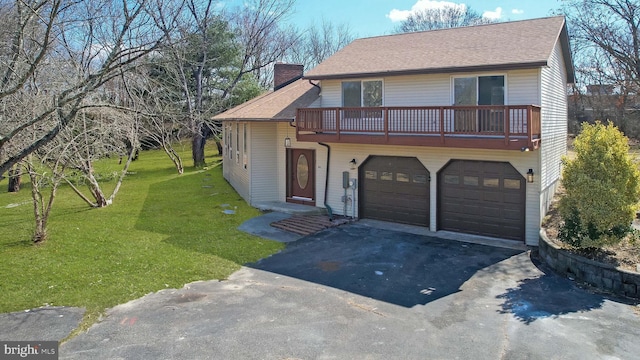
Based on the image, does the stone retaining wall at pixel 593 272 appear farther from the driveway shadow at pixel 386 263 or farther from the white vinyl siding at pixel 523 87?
the white vinyl siding at pixel 523 87

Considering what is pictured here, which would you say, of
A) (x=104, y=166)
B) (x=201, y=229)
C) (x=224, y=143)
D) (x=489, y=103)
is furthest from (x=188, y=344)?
(x=104, y=166)

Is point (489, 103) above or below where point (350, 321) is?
above

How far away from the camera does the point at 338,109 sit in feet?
48.0

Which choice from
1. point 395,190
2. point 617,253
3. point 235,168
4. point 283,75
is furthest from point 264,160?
point 617,253

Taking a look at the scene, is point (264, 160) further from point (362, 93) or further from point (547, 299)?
point (547, 299)

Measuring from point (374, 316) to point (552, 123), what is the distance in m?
10.1

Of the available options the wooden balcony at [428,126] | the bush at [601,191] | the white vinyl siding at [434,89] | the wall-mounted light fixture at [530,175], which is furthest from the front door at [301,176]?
the bush at [601,191]

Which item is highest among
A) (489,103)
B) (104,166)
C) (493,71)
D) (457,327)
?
(493,71)

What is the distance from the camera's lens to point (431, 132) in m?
13.2

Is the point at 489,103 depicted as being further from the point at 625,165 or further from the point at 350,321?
the point at 350,321

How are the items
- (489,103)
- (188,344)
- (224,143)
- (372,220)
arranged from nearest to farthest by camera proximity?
(188,344) → (489,103) → (372,220) → (224,143)

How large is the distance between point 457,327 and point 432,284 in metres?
2.14

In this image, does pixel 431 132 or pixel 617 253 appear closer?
pixel 617 253

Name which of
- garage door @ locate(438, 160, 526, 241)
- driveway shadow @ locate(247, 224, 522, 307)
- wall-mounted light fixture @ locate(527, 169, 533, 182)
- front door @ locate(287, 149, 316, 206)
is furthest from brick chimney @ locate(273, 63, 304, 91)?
wall-mounted light fixture @ locate(527, 169, 533, 182)
